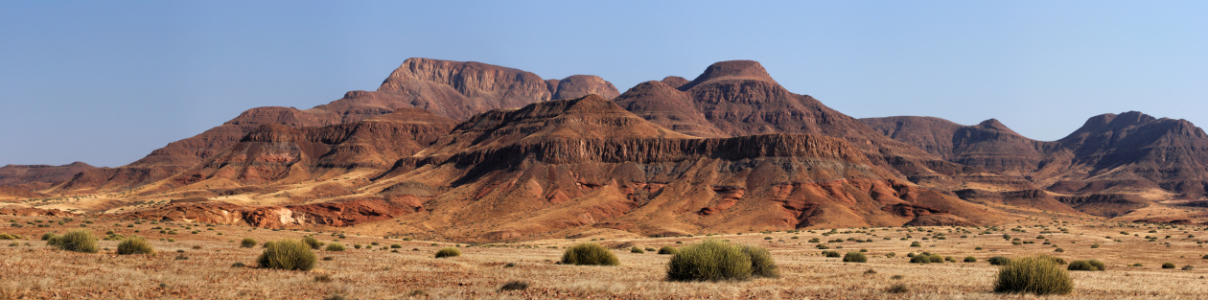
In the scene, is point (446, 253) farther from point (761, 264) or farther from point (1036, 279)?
point (1036, 279)

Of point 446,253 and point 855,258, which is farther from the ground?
point 446,253

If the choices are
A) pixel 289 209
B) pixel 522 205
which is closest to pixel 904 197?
pixel 522 205

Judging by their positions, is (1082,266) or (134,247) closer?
(134,247)

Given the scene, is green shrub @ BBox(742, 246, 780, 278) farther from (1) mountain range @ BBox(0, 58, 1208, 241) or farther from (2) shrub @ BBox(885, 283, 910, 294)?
(1) mountain range @ BBox(0, 58, 1208, 241)

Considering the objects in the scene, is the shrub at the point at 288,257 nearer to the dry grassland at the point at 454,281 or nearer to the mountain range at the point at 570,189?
the dry grassland at the point at 454,281

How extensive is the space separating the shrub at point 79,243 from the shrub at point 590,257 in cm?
1707

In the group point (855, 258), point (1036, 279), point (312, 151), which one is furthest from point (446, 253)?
point (312, 151)

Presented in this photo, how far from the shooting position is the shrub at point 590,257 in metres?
29.4

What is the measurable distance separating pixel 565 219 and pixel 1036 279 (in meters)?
78.0

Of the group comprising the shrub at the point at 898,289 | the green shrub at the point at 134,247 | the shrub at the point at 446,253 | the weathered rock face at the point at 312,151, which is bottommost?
the shrub at the point at 898,289

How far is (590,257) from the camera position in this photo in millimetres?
29391

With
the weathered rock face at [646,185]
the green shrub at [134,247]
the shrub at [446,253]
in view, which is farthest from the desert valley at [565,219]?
the shrub at [446,253]

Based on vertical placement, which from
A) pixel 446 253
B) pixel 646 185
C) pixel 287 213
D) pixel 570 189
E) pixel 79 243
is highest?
pixel 646 185

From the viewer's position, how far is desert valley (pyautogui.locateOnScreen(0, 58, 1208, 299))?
20953 millimetres
